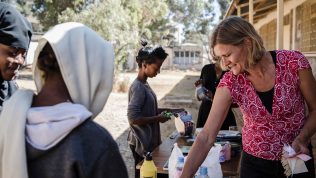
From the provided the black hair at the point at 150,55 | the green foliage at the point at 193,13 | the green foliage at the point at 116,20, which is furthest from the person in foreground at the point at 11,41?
the green foliage at the point at 193,13

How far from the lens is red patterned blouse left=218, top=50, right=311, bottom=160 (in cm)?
225

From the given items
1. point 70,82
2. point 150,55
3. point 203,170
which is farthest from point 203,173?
point 150,55

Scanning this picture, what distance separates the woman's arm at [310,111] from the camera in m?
2.20

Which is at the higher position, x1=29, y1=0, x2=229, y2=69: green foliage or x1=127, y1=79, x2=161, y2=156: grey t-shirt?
x1=29, y1=0, x2=229, y2=69: green foliage

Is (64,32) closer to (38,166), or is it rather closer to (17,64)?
(38,166)

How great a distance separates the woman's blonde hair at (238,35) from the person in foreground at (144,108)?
1.43 m

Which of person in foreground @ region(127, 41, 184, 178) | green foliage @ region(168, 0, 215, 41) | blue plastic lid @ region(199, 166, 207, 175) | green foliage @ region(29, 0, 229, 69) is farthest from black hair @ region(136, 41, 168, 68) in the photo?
green foliage @ region(168, 0, 215, 41)

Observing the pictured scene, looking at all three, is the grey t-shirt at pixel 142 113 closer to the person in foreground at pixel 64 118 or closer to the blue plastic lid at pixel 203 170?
the blue plastic lid at pixel 203 170

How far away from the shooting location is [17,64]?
6.38 feet

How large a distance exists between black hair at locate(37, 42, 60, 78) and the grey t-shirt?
7.33ft

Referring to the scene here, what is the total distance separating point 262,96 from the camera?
89.6 inches

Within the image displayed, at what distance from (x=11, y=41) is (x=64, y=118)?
0.88m

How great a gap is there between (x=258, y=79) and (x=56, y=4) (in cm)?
Result: 2136

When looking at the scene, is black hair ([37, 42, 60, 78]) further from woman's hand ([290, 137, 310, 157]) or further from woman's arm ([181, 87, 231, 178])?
woman's hand ([290, 137, 310, 157])
